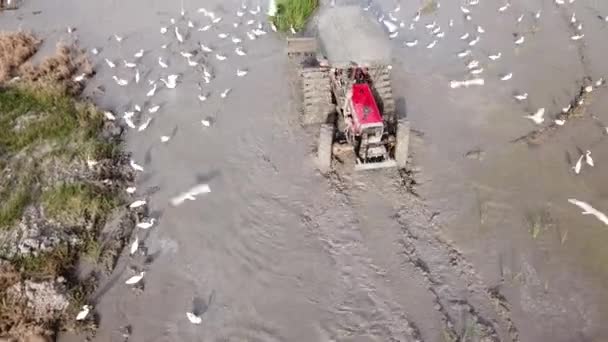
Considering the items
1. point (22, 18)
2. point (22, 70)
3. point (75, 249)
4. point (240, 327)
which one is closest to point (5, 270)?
point (75, 249)

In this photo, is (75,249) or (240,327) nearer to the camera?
(240,327)

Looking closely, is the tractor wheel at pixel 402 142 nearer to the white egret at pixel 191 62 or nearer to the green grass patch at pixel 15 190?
the white egret at pixel 191 62

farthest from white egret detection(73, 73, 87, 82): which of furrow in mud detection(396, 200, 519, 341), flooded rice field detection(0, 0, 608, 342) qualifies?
furrow in mud detection(396, 200, 519, 341)

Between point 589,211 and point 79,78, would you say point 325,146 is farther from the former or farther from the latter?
point 79,78

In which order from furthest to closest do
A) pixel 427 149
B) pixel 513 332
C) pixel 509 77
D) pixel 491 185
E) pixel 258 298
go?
pixel 509 77, pixel 427 149, pixel 491 185, pixel 258 298, pixel 513 332

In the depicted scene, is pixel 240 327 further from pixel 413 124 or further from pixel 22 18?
pixel 22 18
